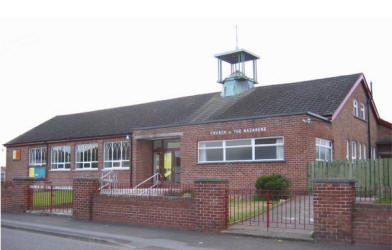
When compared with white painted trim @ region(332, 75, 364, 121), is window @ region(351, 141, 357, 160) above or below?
below

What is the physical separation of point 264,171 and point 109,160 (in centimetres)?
1160

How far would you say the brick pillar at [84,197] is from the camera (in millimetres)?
14227

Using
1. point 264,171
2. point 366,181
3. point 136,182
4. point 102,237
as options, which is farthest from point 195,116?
point 102,237

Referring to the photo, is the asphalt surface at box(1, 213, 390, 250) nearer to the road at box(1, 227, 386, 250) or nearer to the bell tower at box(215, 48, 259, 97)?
the road at box(1, 227, 386, 250)

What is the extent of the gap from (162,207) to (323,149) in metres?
10.0

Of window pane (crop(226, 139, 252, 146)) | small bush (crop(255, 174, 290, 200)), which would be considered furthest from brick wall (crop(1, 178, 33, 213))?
small bush (crop(255, 174, 290, 200))

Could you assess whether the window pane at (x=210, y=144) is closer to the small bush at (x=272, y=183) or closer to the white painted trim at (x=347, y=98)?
the small bush at (x=272, y=183)

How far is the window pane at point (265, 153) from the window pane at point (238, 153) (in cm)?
35

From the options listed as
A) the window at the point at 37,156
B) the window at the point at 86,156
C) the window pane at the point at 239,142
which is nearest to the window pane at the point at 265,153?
the window pane at the point at 239,142

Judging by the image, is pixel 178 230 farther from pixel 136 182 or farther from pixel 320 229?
pixel 136 182

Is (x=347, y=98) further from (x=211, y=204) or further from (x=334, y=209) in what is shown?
(x=334, y=209)

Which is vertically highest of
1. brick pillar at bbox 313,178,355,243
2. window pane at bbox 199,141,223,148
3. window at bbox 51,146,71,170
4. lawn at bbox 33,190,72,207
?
window pane at bbox 199,141,223,148

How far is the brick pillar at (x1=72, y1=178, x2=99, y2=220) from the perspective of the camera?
46.7 ft

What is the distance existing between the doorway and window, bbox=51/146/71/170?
7.72 m
